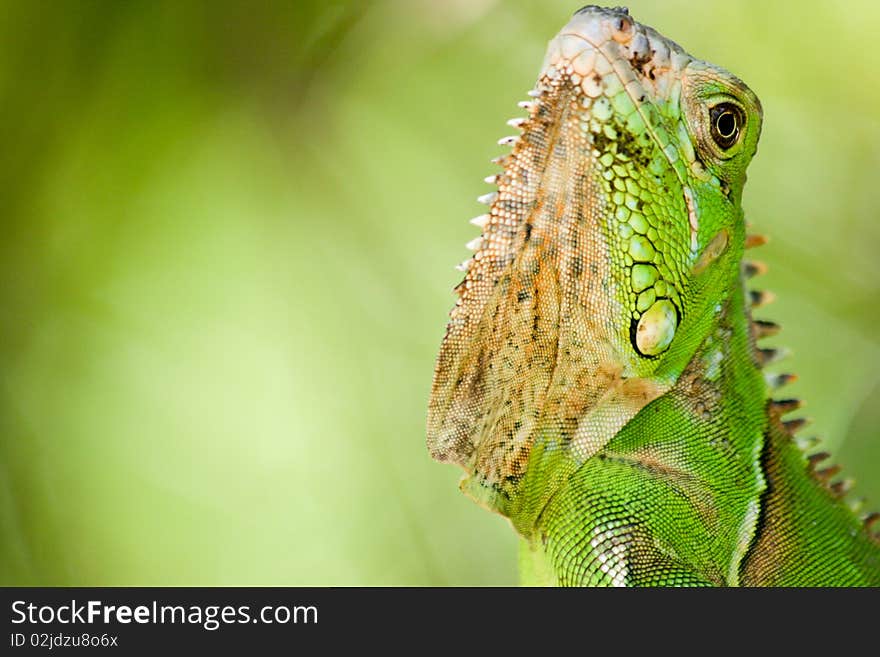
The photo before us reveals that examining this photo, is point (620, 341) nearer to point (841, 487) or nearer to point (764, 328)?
point (764, 328)

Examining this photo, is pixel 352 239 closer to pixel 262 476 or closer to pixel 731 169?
pixel 262 476

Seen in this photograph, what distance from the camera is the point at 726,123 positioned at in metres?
1.51

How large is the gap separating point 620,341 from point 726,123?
0.41 meters

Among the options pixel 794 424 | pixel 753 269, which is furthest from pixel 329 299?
pixel 794 424

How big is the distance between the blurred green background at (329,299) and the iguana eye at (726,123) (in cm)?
128

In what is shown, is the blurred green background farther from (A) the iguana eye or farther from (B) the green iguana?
(A) the iguana eye

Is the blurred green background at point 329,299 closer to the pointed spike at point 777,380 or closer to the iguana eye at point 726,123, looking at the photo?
the pointed spike at point 777,380

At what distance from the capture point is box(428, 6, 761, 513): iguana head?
4.74 ft

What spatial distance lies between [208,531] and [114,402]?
1.63 feet

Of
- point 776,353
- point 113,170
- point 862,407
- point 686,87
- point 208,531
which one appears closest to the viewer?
point 686,87

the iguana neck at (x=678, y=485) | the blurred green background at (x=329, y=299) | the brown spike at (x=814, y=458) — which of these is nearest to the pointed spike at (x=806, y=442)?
the brown spike at (x=814, y=458)

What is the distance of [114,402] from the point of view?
2.68m

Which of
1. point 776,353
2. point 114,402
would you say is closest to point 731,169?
point 776,353

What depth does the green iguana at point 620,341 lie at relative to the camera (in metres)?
1.45
